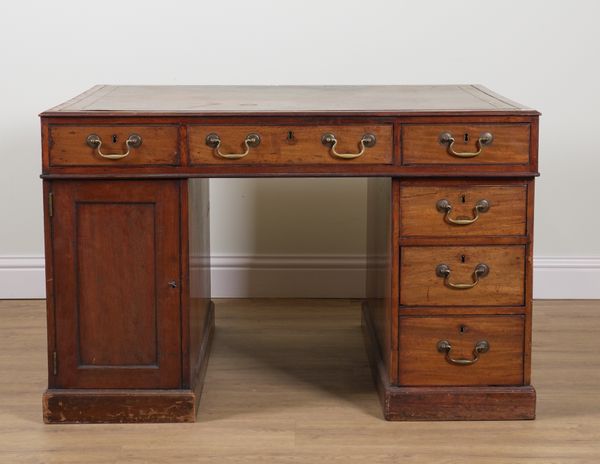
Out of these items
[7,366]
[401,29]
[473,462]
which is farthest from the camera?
[401,29]

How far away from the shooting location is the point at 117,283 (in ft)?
10.1

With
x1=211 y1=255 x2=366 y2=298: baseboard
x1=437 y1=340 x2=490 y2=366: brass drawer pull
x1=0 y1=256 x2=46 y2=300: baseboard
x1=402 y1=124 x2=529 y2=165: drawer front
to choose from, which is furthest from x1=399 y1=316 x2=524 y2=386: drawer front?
x1=0 y1=256 x2=46 y2=300: baseboard

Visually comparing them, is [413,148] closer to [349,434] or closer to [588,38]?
[349,434]

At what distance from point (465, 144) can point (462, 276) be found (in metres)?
0.35

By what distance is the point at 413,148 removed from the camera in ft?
9.94

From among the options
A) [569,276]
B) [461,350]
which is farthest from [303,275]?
[461,350]

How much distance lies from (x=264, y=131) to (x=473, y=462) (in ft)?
3.21

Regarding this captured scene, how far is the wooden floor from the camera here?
290 centimetres

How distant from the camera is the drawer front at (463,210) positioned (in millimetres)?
3051

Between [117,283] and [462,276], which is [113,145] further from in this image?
[462,276]

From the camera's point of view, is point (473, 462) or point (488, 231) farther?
point (488, 231)

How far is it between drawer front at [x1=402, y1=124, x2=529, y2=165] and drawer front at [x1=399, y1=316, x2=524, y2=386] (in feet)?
1.37

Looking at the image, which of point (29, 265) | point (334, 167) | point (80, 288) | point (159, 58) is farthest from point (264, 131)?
point (29, 265)

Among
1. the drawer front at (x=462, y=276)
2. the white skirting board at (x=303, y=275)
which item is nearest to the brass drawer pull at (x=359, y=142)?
the drawer front at (x=462, y=276)
